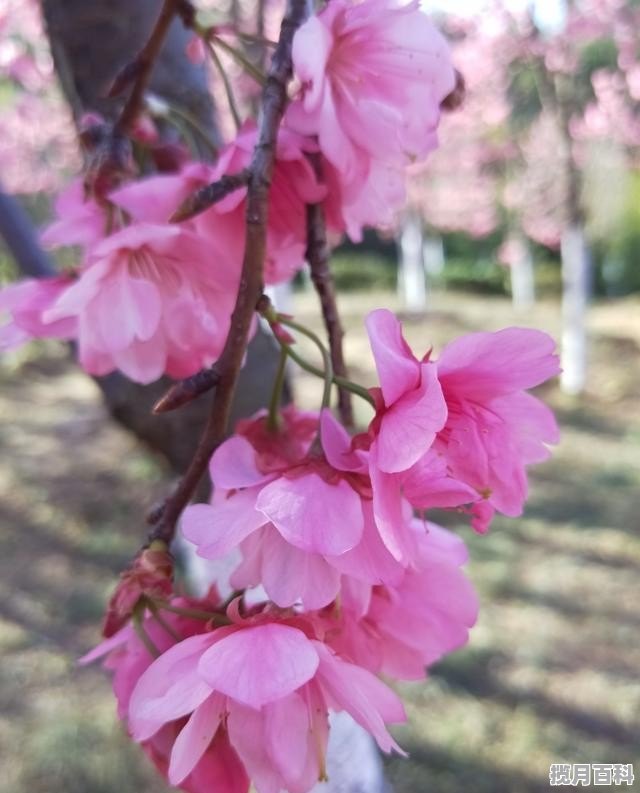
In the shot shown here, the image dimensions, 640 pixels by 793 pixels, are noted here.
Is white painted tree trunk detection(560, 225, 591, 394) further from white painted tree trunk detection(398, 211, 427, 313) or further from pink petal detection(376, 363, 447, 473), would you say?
pink petal detection(376, 363, 447, 473)

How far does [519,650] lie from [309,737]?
7.92 feet

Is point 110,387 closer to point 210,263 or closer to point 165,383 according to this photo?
point 165,383

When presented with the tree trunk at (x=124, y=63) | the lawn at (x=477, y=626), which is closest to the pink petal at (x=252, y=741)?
the tree trunk at (x=124, y=63)

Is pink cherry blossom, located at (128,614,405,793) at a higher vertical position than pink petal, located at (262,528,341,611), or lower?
lower

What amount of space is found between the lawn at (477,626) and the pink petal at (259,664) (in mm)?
921

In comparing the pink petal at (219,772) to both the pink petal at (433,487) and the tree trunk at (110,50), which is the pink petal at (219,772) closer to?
the pink petal at (433,487)

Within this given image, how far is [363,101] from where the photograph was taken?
470mm

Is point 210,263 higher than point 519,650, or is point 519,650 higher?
point 210,263

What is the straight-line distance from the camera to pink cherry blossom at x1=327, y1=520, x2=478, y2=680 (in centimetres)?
46

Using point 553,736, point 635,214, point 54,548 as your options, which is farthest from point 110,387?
point 635,214

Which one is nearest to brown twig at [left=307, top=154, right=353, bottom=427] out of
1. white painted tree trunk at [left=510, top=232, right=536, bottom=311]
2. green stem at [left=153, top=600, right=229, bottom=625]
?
green stem at [left=153, top=600, right=229, bottom=625]

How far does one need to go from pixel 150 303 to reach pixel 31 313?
0.30 feet

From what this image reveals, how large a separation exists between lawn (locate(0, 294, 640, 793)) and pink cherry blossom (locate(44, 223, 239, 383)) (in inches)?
31.3

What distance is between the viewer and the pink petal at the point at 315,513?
1.18ft
